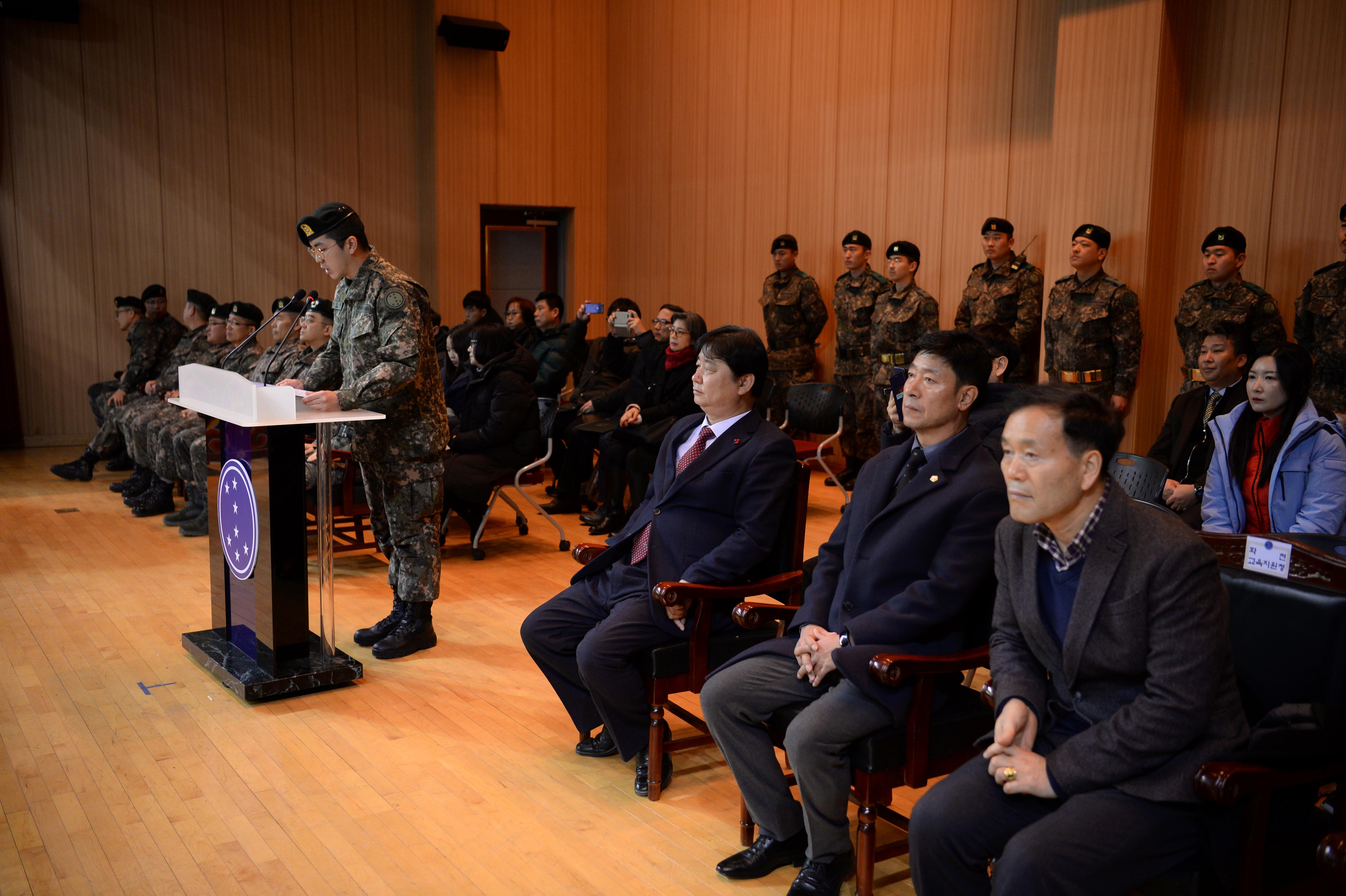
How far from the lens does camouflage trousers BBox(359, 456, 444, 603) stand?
12.9 feet

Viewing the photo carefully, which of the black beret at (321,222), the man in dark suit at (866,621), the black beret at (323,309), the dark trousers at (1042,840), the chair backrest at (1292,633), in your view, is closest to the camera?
the dark trousers at (1042,840)

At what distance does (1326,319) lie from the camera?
5.16 m

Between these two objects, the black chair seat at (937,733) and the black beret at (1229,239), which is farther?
the black beret at (1229,239)

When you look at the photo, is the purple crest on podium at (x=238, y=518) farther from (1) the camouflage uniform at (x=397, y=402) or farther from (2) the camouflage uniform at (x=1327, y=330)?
(2) the camouflage uniform at (x=1327, y=330)

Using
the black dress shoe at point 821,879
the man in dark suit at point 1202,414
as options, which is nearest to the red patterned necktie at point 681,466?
the black dress shoe at point 821,879

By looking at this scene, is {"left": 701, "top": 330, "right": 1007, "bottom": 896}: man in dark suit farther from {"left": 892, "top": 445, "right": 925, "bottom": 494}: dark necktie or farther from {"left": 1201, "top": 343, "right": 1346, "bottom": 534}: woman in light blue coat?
{"left": 1201, "top": 343, "right": 1346, "bottom": 534}: woman in light blue coat

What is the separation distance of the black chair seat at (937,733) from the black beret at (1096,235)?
424cm

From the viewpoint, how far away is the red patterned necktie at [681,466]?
9.95ft

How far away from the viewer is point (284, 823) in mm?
2689

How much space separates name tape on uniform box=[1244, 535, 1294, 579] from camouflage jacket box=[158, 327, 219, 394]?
22.2 ft

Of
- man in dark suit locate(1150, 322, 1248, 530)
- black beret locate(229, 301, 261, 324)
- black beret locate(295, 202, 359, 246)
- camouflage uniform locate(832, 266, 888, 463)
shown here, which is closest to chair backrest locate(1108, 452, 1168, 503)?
man in dark suit locate(1150, 322, 1248, 530)

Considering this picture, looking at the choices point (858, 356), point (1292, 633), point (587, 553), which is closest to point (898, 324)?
point (858, 356)

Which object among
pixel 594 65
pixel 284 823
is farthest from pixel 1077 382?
pixel 594 65

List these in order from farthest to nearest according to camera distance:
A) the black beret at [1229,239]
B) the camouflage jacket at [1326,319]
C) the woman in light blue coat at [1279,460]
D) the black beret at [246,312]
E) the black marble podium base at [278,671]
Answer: the black beret at [246,312]
the black beret at [1229,239]
the camouflage jacket at [1326,319]
the black marble podium base at [278,671]
the woman in light blue coat at [1279,460]
